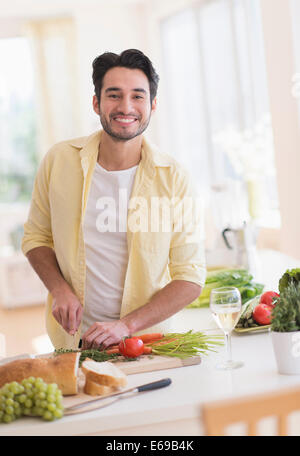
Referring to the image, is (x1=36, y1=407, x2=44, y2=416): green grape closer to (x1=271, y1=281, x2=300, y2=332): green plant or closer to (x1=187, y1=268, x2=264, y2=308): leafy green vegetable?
(x1=271, y1=281, x2=300, y2=332): green plant

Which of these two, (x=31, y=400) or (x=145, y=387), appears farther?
(x=145, y=387)

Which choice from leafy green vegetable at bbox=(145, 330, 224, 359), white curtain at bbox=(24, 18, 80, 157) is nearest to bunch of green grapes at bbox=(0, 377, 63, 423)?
leafy green vegetable at bbox=(145, 330, 224, 359)

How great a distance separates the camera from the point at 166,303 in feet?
6.50

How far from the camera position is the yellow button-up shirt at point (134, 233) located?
2051 mm

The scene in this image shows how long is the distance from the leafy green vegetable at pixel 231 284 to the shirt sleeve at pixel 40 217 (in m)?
0.64

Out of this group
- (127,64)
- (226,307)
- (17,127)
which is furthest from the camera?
(17,127)

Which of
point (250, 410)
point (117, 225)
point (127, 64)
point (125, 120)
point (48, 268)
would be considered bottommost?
point (250, 410)

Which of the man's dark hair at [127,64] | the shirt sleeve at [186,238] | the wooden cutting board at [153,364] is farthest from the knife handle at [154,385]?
the man's dark hair at [127,64]

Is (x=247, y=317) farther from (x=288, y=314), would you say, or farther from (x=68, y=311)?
(x=68, y=311)

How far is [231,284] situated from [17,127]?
582 cm

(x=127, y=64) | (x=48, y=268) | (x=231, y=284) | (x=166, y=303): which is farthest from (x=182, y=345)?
(x=127, y=64)

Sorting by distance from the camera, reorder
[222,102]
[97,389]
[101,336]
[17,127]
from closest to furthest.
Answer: [97,389]
[101,336]
[222,102]
[17,127]

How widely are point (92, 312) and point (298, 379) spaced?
0.84 metres

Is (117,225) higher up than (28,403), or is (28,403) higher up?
(117,225)
